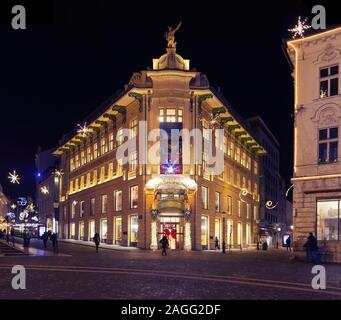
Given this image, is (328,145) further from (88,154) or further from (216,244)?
(88,154)

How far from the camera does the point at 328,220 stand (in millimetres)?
30859

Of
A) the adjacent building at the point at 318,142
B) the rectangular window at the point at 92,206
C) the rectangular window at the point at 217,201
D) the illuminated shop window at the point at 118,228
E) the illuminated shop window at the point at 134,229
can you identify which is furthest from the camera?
the rectangular window at the point at 92,206

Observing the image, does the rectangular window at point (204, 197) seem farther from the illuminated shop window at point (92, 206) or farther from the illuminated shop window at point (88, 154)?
the illuminated shop window at point (88, 154)

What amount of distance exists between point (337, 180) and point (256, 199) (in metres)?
45.6

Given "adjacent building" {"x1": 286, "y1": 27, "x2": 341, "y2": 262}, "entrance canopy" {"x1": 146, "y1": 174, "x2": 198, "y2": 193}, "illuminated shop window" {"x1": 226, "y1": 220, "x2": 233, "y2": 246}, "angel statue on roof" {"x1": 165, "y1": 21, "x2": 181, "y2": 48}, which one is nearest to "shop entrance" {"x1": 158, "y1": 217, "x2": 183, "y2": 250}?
"entrance canopy" {"x1": 146, "y1": 174, "x2": 198, "y2": 193}

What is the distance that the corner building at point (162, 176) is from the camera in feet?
154

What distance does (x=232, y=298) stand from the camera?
1420 centimetres

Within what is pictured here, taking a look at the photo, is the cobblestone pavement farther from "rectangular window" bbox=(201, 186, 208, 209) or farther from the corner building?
"rectangular window" bbox=(201, 186, 208, 209)

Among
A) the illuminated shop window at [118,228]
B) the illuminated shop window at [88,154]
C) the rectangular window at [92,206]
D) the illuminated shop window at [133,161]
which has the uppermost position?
the illuminated shop window at [88,154]

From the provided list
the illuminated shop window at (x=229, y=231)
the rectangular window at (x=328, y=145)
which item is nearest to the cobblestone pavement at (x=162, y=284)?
the rectangular window at (x=328, y=145)

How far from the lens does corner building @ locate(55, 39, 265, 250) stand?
154 feet

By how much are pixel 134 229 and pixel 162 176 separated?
6.33 meters

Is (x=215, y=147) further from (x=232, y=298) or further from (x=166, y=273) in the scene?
(x=232, y=298)
